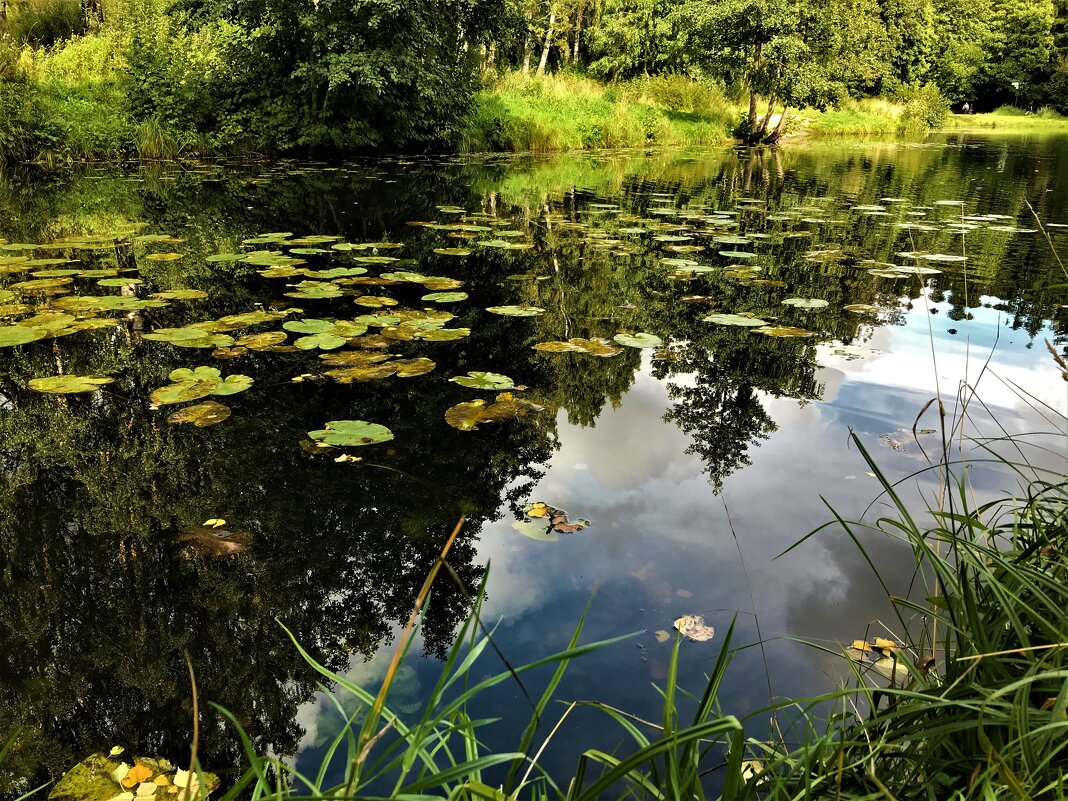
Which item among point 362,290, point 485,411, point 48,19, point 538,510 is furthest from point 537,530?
point 48,19

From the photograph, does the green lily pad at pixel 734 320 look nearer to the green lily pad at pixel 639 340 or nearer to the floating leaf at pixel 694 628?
the green lily pad at pixel 639 340

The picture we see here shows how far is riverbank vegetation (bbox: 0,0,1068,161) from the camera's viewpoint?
390 inches

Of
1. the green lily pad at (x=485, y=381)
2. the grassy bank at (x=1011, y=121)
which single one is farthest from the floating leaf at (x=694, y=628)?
the grassy bank at (x=1011, y=121)

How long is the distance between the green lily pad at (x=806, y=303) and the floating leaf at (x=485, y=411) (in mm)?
2211

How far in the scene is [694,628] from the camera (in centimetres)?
158

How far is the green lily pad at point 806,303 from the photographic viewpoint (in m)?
4.09

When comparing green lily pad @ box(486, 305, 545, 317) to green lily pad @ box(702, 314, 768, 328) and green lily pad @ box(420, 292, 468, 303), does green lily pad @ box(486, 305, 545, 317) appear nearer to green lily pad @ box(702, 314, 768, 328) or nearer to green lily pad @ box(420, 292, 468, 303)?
green lily pad @ box(420, 292, 468, 303)

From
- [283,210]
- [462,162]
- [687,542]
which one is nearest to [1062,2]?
[462,162]

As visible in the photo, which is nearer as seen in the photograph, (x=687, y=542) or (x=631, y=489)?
(x=687, y=542)

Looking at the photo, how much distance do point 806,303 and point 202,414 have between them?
11.2 ft

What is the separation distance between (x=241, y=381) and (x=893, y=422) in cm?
269

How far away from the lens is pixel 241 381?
109 inches

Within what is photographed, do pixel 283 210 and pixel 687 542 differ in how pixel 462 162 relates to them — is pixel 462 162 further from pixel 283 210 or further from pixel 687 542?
pixel 687 542

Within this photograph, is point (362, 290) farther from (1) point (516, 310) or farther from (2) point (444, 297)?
(1) point (516, 310)
